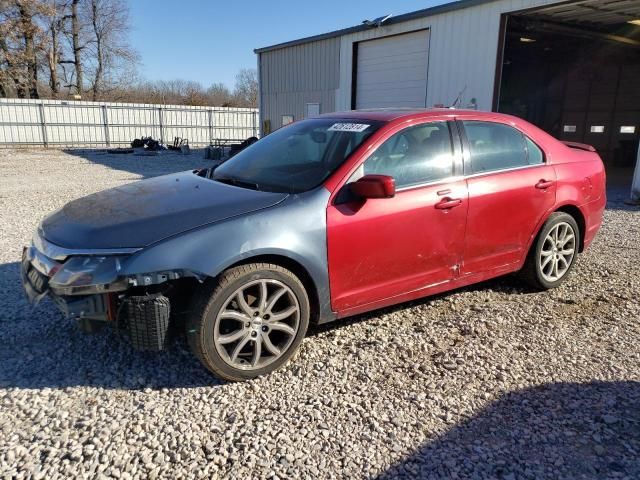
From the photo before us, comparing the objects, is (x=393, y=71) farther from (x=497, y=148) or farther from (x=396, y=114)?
(x=396, y=114)

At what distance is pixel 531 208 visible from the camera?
13.9ft

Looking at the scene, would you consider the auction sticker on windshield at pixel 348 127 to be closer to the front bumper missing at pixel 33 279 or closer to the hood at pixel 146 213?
the hood at pixel 146 213

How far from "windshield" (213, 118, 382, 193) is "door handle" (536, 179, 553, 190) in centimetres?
165

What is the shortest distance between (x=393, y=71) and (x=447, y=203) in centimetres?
1158

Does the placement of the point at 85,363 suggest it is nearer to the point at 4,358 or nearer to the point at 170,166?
the point at 4,358

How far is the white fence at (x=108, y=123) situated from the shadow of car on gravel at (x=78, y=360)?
27350mm

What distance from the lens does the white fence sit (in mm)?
26484

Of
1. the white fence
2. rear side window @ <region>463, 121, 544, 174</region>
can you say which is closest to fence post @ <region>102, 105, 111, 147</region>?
the white fence

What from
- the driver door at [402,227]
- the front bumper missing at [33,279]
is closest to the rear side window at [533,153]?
the driver door at [402,227]

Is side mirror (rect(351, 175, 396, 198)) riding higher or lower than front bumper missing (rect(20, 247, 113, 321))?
higher

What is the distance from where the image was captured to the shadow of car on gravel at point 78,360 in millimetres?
3039

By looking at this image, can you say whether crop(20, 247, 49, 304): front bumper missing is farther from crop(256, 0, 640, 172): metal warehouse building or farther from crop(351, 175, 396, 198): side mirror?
crop(256, 0, 640, 172): metal warehouse building

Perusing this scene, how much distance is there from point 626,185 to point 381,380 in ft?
44.1

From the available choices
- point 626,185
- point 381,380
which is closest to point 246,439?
point 381,380
